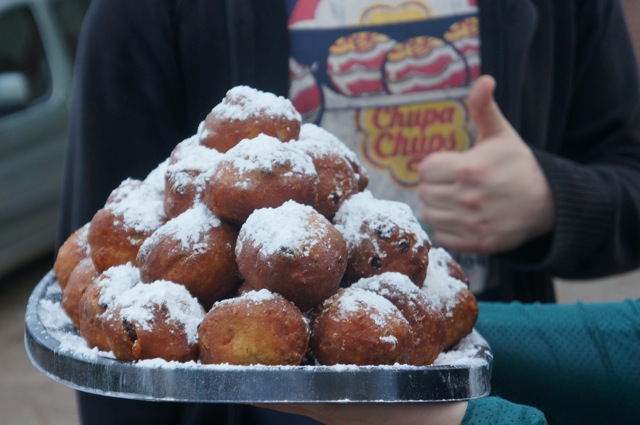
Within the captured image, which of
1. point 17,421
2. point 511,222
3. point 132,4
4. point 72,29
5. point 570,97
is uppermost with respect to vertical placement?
point 132,4

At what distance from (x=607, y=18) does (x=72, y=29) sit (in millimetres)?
3771

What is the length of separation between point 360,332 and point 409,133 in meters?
1.02

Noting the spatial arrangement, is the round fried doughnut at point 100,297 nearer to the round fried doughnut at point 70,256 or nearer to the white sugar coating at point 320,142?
the round fried doughnut at point 70,256

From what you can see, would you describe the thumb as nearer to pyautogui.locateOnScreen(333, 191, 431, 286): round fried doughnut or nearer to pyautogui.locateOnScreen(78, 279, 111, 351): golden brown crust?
pyautogui.locateOnScreen(333, 191, 431, 286): round fried doughnut

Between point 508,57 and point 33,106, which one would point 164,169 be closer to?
point 508,57

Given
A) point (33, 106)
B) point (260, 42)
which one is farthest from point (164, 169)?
point (33, 106)

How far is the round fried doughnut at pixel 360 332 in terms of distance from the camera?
108 cm

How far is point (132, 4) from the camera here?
6.08 ft

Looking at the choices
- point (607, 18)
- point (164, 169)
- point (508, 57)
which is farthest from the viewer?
point (607, 18)

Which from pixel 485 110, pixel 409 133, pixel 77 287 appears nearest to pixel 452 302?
pixel 77 287

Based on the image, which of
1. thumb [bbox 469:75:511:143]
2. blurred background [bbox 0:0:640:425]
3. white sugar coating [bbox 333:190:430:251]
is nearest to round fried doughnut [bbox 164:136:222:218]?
white sugar coating [bbox 333:190:430:251]

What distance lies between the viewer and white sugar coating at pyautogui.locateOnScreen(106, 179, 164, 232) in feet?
4.11

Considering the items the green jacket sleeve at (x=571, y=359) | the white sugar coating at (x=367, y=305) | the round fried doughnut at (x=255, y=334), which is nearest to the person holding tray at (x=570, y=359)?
the green jacket sleeve at (x=571, y=359)

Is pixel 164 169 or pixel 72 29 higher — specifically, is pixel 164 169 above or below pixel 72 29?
above
